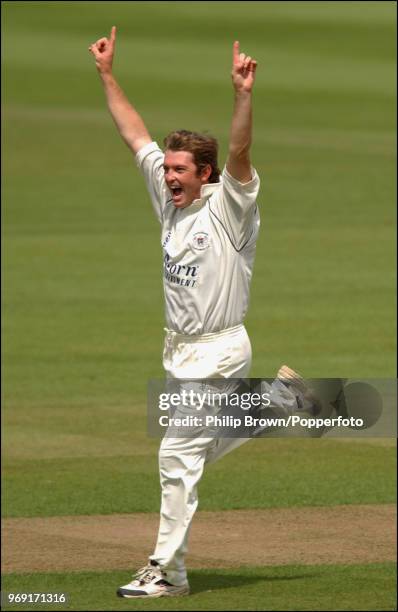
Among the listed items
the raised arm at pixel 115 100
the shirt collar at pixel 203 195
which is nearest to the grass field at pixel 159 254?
the raised arm at pixel 115 100

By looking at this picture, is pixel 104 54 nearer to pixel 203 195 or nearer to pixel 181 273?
pixel 203 195

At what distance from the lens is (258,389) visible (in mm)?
5953

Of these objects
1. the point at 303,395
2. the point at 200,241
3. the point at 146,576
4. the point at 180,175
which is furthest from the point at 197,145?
the point at 146,576

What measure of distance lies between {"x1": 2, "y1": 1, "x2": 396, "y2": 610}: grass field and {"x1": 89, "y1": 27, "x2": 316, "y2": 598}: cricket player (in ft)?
20.9

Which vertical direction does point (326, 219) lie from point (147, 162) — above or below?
above

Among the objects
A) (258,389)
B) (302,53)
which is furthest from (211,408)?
(302,53)

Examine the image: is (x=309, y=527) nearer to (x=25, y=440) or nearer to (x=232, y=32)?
(x=25, y=440)

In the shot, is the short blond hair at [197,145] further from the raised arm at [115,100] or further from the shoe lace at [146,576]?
the shoe lace at [146,576]

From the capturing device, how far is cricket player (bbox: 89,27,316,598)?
20.1ft

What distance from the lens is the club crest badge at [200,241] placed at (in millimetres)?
6117

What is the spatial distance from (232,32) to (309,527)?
3457cm

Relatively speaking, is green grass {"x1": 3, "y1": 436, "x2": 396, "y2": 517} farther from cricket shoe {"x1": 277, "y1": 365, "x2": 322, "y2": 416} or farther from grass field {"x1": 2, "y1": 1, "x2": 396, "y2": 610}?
cricket shoe {"x1": 277, "y1": 365, "x2": 322, "y2": 416}

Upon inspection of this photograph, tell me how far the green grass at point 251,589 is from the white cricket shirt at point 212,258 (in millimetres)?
6573

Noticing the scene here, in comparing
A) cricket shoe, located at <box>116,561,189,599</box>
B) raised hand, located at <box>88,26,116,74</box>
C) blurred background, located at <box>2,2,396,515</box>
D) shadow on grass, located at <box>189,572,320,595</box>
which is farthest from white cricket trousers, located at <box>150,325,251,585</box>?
blurred background, located at <box>2,2,396,515</box>
